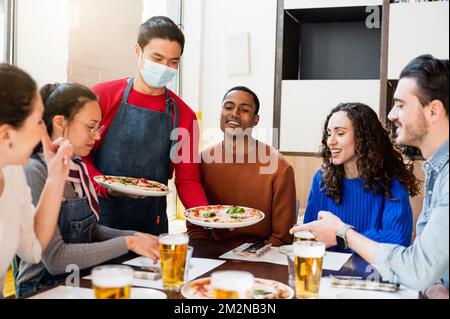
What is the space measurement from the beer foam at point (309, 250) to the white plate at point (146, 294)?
0.33m

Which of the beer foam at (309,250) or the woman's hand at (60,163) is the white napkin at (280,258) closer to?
→ the beer foam at (309,250)

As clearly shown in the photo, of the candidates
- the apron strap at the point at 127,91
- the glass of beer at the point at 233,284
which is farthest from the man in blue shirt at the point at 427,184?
the apron strap at the point at 127,91

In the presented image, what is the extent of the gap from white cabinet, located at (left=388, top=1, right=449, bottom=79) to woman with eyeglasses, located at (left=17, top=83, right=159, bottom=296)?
98.3 inches

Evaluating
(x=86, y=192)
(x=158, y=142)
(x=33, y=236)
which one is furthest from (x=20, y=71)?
(x=158, y=142)

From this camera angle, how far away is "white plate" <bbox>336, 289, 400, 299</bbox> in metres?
1.23

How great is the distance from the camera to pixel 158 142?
227 centimetres

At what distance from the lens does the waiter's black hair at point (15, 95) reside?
1100 millimetres

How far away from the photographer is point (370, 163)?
2.26 m

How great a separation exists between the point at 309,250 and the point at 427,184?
46 cm

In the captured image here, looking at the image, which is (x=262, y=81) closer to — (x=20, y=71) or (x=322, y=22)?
(x=322, y=22)

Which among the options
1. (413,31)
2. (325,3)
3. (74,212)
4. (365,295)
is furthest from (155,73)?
(413,31)

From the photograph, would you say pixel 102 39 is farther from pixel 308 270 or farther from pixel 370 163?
pixel 308 270
